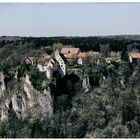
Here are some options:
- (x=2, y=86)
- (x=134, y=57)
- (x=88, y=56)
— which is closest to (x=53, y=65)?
(x=88, y=56)

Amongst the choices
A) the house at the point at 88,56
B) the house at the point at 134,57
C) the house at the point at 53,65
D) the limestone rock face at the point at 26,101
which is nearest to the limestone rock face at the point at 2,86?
the limestone rock face at the point at 26,101

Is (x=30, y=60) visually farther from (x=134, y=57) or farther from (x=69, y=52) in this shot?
(x=134, y=57)

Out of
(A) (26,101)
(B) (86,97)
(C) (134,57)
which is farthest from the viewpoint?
(C) (134,57)

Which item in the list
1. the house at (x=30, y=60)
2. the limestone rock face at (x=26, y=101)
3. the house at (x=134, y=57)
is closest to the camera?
the limestone rock face at (x=26, y=101)

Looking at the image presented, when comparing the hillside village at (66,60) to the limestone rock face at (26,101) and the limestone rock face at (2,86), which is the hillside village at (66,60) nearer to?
the limestone rock face at (26,101)

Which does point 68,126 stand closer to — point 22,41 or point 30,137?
point 30,137

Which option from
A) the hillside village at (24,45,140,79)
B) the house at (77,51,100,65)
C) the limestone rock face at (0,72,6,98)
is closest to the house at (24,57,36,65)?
the hillside village at (24,45,140,79)

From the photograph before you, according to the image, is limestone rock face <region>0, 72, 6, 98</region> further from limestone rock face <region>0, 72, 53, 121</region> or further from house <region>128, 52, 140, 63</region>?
house <region>128, 52, 140, 63</region>
